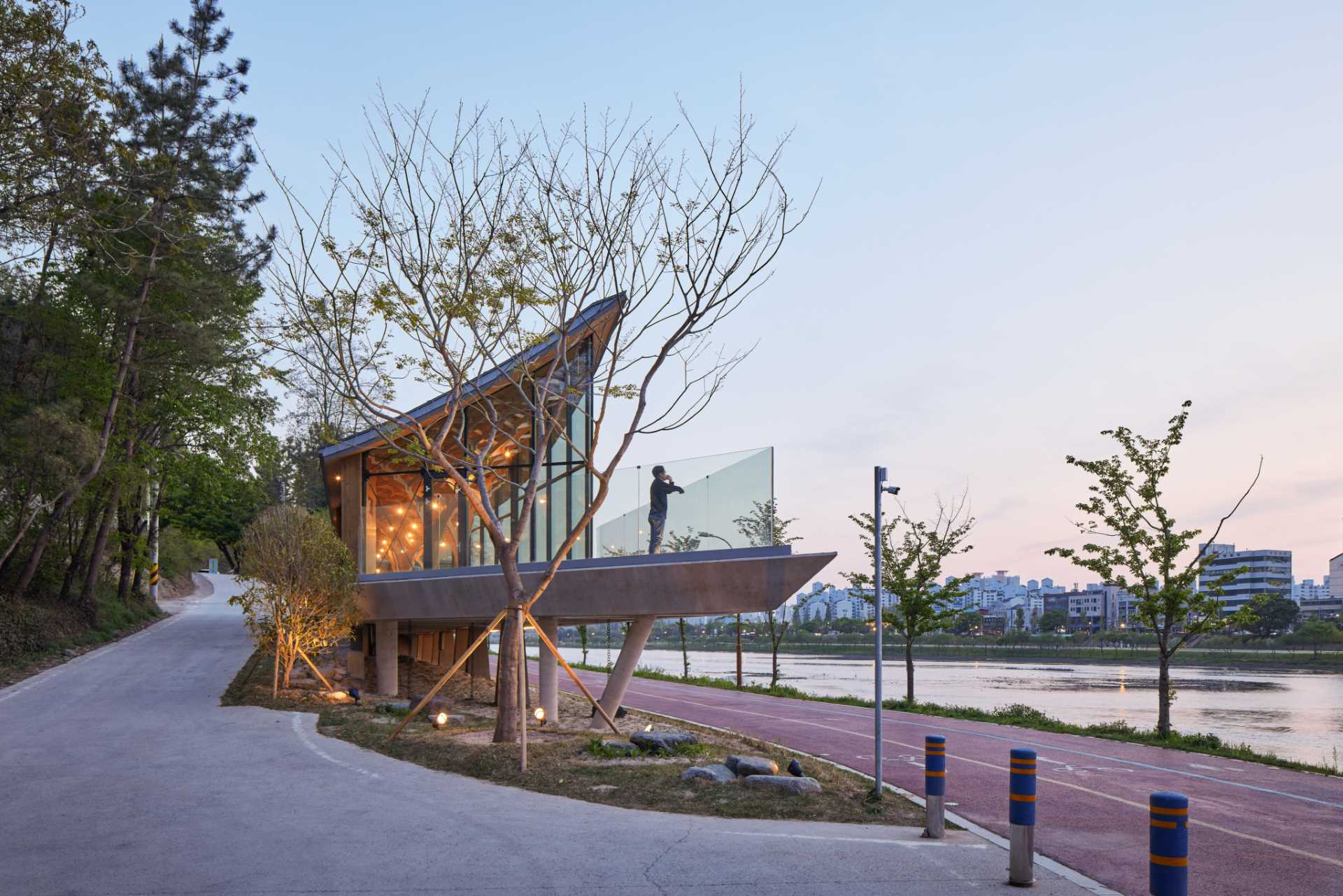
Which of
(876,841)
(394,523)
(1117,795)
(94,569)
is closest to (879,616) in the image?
(876,841)

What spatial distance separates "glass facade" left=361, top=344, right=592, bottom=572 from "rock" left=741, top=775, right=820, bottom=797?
35.6 ft

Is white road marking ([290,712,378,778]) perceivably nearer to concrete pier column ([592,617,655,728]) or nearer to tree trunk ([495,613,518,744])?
tree trunk ([495,613,518,744])

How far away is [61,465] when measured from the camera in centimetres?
2453

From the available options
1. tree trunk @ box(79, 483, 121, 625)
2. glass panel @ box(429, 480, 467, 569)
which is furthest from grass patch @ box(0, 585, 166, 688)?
glass panel @ box(429, 480, 467, 569)

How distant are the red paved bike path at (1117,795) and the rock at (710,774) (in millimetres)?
2705

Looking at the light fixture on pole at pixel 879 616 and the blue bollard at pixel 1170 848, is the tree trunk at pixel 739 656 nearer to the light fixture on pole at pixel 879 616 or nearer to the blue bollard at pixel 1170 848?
the light fixture on pole at pixel 879 616

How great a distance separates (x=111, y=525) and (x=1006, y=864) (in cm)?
3429

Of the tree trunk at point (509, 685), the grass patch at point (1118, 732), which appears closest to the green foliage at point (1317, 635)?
the grass patch at point (1118, 732)

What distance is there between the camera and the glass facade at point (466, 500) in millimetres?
23156

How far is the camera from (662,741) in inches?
564

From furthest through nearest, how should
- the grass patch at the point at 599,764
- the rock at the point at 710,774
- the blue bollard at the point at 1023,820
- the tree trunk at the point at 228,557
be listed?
the tree trunk at the point at 228,557, the rock at the point at 710,774, the grass patch at the point at 599,764, the blue bollard at the point at 1023,820

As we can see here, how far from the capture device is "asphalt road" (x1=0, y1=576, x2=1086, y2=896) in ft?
24.5

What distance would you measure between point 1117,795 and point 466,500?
1684cm

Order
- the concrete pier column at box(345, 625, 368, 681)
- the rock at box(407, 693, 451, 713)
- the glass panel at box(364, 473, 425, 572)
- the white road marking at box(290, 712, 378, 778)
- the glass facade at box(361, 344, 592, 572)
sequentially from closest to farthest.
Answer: the white road marking at box(290, 712, 378, 778) < the rock at box(407, 693, 451, 713) < the glass facade at box(361, 344, 592, 572) < the glass panel at box(364, 473, 425, 572) < the concrete pier column at box(345, 625, 368, 681)
